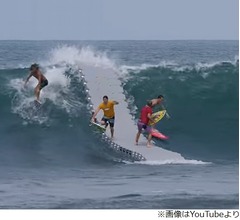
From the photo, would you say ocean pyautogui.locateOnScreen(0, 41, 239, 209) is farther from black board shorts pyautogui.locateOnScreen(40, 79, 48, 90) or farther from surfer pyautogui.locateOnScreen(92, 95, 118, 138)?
black board shorts pyautogui.locateOnScreen(40, 79, 48, 90)

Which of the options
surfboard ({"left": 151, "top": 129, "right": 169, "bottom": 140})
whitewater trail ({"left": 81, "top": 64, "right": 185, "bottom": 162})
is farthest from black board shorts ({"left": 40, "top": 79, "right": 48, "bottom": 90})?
surfboard ({"left": 151, "top": 129, "right": 169, "bottom": 140})

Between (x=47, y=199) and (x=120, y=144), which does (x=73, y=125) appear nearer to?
(x=120, y=144)

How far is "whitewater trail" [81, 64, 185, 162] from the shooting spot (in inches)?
750

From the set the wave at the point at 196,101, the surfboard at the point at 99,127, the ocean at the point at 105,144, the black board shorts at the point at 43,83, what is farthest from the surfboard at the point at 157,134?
the black board shorts at the point at 43,83

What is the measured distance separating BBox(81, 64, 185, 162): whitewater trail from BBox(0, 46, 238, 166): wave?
0.93 ft

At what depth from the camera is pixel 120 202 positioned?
15.3 m

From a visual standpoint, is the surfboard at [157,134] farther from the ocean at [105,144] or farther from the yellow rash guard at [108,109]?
the yellow rash guard at [108,109]

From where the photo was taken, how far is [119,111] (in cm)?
2134

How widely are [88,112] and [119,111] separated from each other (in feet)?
3.11

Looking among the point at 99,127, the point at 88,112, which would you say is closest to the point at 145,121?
the point at 99,127

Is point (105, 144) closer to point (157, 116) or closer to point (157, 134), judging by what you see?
point (157, 134)

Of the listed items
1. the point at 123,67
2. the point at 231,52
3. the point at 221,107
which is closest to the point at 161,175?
the point at 221,107

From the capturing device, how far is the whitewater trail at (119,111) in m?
19.1

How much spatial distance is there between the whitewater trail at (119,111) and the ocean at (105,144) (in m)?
0.27
